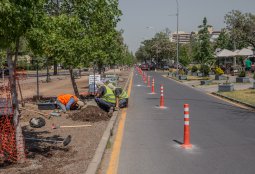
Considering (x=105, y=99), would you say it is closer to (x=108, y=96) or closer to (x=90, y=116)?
(x=108, y=96)

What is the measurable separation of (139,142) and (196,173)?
291 cm

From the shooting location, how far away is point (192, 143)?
31.3ft

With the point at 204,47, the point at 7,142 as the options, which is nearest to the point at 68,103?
the point at 7,142

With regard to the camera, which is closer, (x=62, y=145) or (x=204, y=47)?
(x=62, y=145)

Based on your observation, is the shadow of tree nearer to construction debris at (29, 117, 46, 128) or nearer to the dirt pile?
construction debris at (29, 117, 46, 128)

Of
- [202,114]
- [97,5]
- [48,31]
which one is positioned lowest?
[202,114]

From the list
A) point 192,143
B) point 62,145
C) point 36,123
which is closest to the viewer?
point 62,145

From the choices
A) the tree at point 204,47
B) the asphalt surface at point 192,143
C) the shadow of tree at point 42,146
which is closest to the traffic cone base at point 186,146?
the asphalt surface at point 192,143

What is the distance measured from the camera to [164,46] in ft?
340

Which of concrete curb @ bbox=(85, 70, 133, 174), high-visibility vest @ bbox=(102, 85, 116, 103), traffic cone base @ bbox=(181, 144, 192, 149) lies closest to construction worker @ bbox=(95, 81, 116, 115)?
high-visibility vest @ bbox=(102, 85, 116, 103)

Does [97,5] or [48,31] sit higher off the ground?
[97,5]

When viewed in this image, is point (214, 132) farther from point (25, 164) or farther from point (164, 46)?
point (164, 46)

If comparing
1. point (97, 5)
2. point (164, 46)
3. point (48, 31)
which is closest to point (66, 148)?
point (48, 31)

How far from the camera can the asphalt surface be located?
24.1ft
